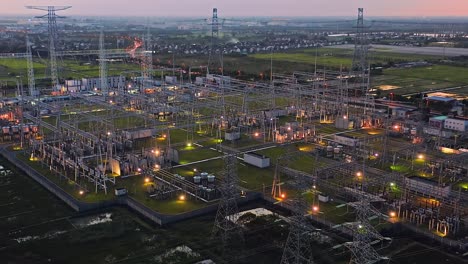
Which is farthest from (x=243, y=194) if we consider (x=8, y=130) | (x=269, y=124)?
(x=8, y=130)

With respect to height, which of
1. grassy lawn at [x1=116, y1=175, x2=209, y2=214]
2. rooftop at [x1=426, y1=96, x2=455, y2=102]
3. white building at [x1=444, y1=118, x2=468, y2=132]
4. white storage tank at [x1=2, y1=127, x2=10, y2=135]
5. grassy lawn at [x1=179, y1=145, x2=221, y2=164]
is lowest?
grassy lawn at [x1=116, y1=175, x2=209, y2=214]

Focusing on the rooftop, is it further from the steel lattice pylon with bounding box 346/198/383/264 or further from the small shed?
the steel lattice pylon with bounding box 346/198/383/264

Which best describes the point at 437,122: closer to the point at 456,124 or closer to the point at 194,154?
the point at 456,124

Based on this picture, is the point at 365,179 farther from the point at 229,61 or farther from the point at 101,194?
the point at 229,61

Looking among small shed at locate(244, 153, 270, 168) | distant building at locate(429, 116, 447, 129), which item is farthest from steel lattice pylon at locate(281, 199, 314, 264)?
distant building at locate(429, 116, 447, 129)

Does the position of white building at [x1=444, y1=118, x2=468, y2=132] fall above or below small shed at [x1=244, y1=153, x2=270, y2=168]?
above

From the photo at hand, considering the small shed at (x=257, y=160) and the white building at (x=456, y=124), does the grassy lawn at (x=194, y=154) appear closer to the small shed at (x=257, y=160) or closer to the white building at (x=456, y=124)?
the small shed at (x=257, y=160)

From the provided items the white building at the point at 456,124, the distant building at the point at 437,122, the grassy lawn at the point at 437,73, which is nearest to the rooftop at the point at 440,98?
the distant building at the point at 437,122

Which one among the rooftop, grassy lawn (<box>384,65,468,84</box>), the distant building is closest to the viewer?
the distant building

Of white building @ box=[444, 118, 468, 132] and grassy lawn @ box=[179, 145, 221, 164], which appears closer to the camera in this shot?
grassy lawn @ box=[179, 145, 221, 164]
